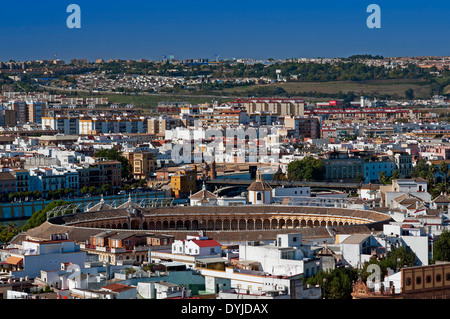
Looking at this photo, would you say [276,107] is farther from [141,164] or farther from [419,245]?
[419,245]

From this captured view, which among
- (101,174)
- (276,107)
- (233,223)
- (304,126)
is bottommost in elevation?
(233,223)

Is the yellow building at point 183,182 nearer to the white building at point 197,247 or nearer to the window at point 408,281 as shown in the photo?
the white building at point 197,247

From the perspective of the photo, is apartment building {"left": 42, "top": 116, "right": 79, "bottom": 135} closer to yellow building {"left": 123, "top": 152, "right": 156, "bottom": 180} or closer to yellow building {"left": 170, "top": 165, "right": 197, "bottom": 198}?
yellow building {"left": 123, "top": 152, "right": 156, "bottom": 180}

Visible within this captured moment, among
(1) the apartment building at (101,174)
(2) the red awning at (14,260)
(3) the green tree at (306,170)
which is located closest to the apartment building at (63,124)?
(1) the apartment building at (101,174)

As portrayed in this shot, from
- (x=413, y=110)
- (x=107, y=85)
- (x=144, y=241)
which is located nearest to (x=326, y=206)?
(x=144, y=241)

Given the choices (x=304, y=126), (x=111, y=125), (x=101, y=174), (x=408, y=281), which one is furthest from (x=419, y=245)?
(x=111, y=125)

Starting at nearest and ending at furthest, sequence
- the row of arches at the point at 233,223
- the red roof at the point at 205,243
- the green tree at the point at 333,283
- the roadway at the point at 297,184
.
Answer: the green tree at the point at 333,283, the red roof at the point at 205,243, the row of arches at the point at 233,223, the roadway at the point at 297,184

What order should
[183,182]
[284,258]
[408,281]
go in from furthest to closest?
[183,182], [284,258], [408,281]
